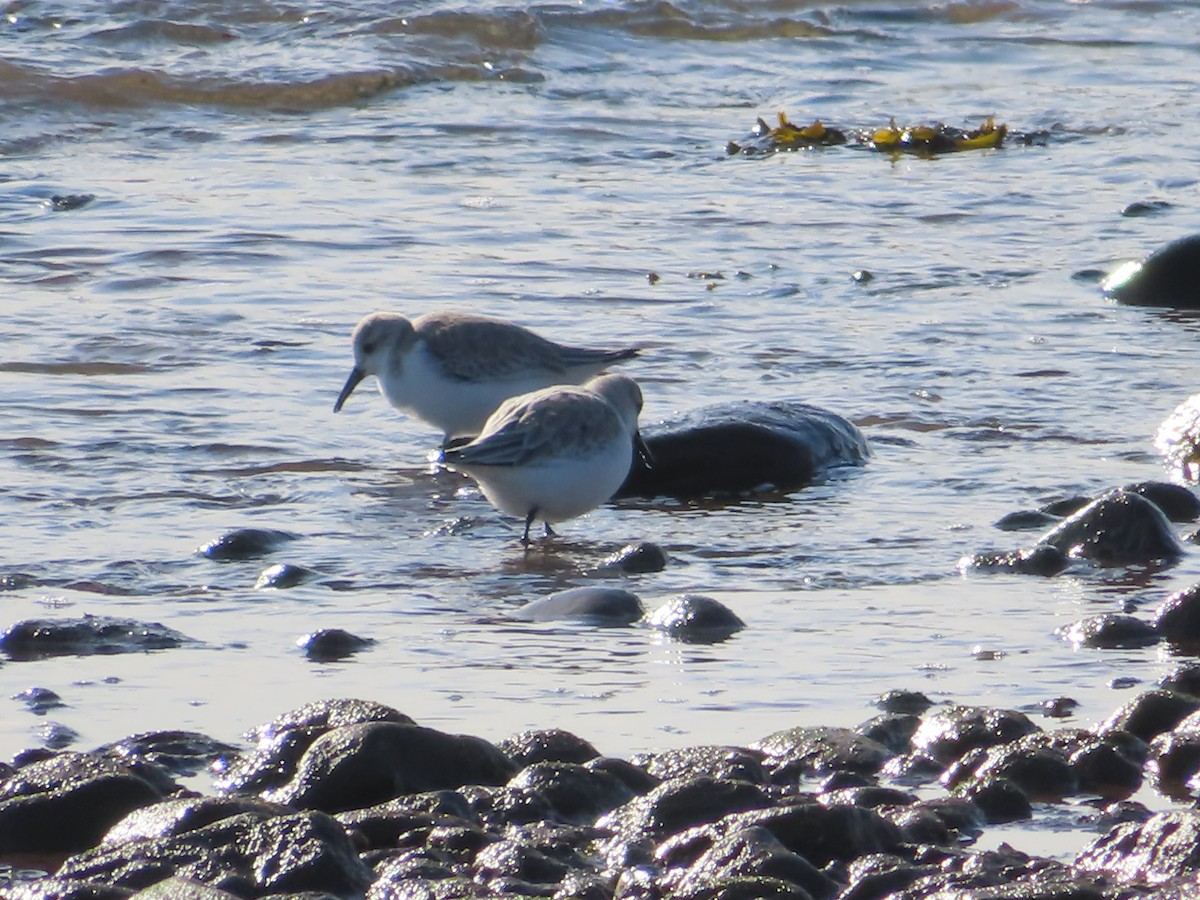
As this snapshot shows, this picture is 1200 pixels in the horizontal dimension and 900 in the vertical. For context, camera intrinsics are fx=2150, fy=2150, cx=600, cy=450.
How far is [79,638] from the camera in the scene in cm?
475

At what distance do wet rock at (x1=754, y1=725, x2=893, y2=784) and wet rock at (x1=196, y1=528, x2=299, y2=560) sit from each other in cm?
191

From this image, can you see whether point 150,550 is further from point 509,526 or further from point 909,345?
point 909,345

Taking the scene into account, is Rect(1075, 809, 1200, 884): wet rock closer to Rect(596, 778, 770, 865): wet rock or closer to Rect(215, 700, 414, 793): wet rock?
Rect(596, 778, 770, 865): wet rock

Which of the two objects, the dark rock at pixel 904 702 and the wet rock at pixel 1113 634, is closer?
the dark rock at pixel 904 702

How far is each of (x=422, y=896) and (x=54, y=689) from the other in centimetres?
143

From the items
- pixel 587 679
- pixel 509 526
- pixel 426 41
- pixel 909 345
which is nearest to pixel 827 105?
pixel 426 41

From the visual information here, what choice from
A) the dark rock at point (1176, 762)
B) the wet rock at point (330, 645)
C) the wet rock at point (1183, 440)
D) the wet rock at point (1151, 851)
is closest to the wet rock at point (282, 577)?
the wet rock at point (330, 645)

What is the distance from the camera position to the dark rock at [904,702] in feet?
14.4

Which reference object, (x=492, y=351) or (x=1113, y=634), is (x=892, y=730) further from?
(x=492, y=351)

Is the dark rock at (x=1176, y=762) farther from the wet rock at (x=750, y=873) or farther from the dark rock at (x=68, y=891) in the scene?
the dark rock at (x=68, y=891)

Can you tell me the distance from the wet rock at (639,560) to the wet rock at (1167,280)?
3847mm

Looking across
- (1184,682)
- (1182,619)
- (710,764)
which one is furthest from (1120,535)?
(710,764)

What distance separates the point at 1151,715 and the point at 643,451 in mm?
2529

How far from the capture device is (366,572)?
5559 millimetres
